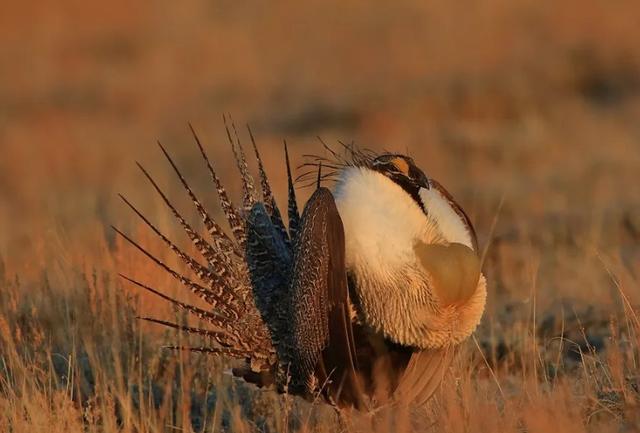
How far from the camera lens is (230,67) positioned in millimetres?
15664

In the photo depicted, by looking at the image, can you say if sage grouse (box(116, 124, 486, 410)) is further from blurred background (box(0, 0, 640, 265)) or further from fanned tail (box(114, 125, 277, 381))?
blurred background (box(0, 0, 640, 265))

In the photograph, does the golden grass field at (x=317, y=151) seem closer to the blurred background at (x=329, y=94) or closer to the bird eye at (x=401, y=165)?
the blurred background at (x=329, y=94)

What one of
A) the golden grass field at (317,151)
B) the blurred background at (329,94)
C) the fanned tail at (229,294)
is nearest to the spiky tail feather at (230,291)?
the fanned tail at (229,294)

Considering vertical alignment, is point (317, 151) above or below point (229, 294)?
above

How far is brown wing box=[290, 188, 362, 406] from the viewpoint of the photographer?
3.45m

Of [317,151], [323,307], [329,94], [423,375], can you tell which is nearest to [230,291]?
[323,307]

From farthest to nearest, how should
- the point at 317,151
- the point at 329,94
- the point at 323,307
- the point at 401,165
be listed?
the point at 329,94
the point at 317,151
the point at 401,165
the point at 323,307

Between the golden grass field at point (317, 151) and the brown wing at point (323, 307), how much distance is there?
0.42 ft

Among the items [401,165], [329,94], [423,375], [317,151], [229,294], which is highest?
[329,94]

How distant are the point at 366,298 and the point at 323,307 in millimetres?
119

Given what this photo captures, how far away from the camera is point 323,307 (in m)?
3.50

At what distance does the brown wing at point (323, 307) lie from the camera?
3449 mm

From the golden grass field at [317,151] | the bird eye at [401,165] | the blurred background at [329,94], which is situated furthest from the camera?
the blurred background at [329,94]

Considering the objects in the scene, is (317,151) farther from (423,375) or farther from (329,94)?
(423,375)
